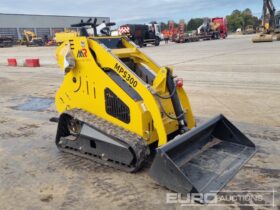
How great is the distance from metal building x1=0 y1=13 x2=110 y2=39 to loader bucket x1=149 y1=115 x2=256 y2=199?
6419cm

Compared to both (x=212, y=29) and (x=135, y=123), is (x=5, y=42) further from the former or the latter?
(x=135, y=123)

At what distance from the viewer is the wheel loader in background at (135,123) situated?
3.67m

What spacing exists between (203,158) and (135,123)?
948mm

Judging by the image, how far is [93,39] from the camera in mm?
4320

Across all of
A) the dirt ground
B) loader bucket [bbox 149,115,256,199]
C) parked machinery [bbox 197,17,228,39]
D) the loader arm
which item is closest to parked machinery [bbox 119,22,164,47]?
parked machinery [bbox 197,17,228,39]

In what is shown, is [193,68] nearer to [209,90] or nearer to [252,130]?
[209,90]

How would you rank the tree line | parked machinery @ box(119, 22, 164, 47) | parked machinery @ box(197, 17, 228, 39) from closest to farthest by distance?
1. parked machinery @ box(119, 22, 164, 47)
2. parked machinery @ box(197, 17, 228, 39)
3. the tree line

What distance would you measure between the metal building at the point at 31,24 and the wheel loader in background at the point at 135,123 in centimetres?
6370

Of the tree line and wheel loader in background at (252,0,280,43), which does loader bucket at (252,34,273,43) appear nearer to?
wheel loader in background at (252,0,280,43)

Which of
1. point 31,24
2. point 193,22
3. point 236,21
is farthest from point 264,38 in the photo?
point 193,22

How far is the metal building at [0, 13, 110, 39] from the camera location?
2761 inches

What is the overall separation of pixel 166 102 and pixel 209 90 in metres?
4.70

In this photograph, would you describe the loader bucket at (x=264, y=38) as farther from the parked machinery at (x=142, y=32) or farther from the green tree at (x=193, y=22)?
the green tree at (x=193, y=22)

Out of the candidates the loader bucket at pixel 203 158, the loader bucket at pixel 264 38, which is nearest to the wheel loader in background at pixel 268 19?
the loader bucket at pixel 264 38
